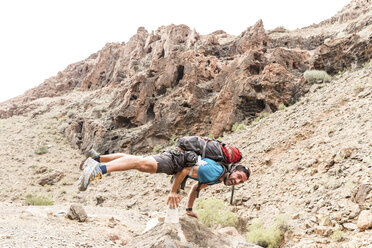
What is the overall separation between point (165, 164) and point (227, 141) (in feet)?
38.2

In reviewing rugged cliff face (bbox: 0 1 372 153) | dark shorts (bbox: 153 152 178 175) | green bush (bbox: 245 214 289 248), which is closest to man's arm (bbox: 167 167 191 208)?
dark shorts (bbox: 153 152 178 175)

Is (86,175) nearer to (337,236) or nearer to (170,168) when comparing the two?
(170,168)

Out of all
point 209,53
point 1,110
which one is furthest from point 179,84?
point 1,110

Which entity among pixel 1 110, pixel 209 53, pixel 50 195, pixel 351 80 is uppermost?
pixel 1 110

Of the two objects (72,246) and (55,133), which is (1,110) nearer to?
(55,133)

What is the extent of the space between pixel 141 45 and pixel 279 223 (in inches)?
1887

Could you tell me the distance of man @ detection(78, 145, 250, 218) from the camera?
163 inches

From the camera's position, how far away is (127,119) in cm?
2388

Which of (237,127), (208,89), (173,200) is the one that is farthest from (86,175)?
(208,89)

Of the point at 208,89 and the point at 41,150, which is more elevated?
the point at 208,89

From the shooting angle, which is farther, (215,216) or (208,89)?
(208,89)

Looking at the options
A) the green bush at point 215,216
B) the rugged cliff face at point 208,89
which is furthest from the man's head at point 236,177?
the rugged cliff face at point 208,89

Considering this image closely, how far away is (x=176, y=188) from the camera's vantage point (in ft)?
14.6

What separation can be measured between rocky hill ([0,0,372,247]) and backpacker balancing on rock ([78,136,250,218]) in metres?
0.83
